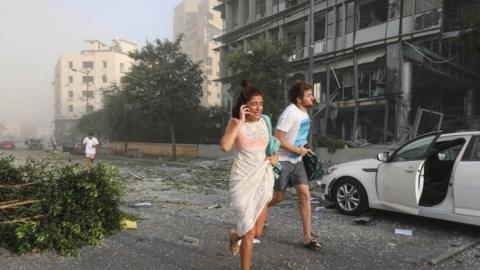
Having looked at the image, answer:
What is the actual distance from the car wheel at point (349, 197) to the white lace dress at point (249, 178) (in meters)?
3.36

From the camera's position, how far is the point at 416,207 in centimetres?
606

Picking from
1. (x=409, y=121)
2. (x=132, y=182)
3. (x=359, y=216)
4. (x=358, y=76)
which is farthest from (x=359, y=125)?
(x=359, y=216)

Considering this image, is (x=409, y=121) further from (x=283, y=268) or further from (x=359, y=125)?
(x=283, y=268)

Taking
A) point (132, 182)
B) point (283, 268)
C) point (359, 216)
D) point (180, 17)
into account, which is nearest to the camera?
point (283, 268)

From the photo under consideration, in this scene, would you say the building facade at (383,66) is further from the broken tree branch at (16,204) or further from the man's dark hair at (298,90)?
the broken tree branch at (16,204)

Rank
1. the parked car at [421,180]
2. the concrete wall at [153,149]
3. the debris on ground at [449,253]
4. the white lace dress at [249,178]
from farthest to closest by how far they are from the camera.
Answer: the concrete wall at [153,149] < the parked car at [421,180] < the debris on ground at [449,253] < the white lace dress at [249,178]

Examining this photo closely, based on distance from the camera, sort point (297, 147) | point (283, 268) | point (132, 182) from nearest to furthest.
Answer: point (283, 268) → point (297, 147) → point (132, 182)

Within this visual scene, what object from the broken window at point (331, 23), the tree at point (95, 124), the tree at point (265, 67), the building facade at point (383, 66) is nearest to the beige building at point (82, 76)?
the tree at point (95, 124)

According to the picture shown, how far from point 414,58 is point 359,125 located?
5788 mm

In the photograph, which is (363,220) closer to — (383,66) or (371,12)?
(383,66)

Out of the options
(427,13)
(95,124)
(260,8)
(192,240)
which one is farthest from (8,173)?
(95,124)

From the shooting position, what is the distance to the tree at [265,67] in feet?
73.5

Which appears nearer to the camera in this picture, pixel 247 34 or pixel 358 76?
pixel 358 76

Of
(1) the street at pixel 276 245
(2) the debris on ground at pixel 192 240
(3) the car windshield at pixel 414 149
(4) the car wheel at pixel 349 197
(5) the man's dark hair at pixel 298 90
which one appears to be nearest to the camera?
(1) the street at pixel 276 245
